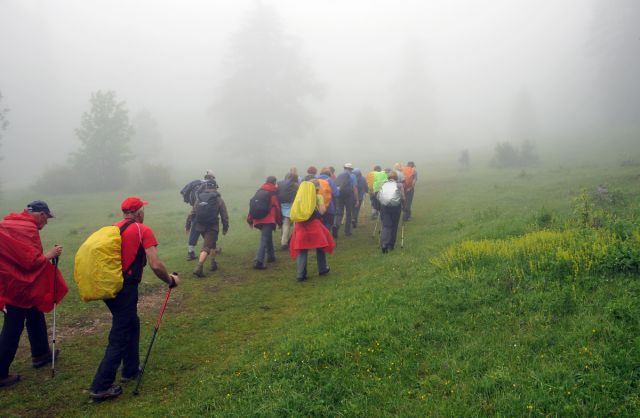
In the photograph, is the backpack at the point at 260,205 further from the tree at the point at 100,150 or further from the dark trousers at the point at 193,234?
the tree at the point at 100,150

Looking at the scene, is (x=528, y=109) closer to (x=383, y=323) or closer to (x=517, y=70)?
(x=383, y=323)

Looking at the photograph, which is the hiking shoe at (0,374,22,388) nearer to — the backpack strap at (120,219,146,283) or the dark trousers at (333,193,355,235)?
the backpack strap at (120,219,146,283)

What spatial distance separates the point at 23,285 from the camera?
5.58 m

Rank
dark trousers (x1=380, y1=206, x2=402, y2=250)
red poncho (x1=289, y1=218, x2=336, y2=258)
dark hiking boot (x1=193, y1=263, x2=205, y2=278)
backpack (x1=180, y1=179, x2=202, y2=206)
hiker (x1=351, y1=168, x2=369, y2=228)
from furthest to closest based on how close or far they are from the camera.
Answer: hiker (x1=351, y1=168, x2=369, y2=228) → backpack (x1=180, y1=179, x2=202, y2=206) → dark trousers (x1=380, y1=206, x2=402, y2=250) → dark hiking boot (x1=193, y1=263, x2=205, y2=278) → red poncho (x1=289, y1=218, x2=336, y2=258)

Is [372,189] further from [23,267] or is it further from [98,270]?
[23,267]

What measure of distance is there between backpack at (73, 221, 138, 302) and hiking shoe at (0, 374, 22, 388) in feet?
5.48

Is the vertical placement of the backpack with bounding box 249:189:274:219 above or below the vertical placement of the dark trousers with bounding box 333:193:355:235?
above

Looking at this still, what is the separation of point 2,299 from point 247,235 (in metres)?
10.4

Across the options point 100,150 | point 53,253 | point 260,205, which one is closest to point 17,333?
point 53,253

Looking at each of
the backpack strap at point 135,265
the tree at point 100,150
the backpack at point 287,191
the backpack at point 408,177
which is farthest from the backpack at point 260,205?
the tree at point 100,150

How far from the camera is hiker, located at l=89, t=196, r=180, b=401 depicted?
5.08m

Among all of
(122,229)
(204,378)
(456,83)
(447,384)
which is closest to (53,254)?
(122,229)

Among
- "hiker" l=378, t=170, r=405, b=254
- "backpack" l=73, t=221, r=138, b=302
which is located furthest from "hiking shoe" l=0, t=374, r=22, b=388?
"hiker" l=378, t=170, r=405, b=254

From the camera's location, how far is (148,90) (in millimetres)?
120125
